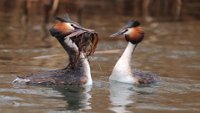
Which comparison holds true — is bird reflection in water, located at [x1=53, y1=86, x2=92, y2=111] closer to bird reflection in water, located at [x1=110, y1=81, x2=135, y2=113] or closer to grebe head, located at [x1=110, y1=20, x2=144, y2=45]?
bird reflection in water, located at [x1=110, y1=81, x2=135, y2=113]

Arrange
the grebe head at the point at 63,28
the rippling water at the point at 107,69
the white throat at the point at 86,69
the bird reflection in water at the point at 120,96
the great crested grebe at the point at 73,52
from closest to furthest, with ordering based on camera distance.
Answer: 1. the bird reflection in water at the point at 120,96
2. the rippling water at the point at 107,69
3. the great crested grebe at the point at 73,52
4. the white throat at the point at 86,69
5. the grebe head at the point at 63,28

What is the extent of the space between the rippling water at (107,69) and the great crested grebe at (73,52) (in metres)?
0.19

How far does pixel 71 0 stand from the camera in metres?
25.4

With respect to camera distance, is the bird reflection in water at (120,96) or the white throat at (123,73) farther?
the white throat at (123,73)

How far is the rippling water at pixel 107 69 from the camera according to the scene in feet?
31.5

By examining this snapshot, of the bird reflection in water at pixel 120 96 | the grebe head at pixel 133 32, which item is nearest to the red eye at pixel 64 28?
the bird reflection in water at pixel 120 96

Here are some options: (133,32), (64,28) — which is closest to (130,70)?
(133,32)

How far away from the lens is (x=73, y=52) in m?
11.4

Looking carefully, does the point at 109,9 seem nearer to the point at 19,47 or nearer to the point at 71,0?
the point at 71,0

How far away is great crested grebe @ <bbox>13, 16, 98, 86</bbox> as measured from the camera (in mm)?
11031

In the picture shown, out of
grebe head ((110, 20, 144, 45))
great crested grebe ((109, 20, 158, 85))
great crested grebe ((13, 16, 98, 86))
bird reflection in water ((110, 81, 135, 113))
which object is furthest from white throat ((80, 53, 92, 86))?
grebe head ((110, 20, 144, 45))

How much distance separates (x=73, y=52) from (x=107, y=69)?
1.82 metres

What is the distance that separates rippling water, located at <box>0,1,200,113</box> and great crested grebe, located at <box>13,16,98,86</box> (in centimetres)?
19

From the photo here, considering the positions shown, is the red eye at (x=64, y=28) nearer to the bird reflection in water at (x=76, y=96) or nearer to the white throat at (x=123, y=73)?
the bird reflection in water at (x=76, y=96)
